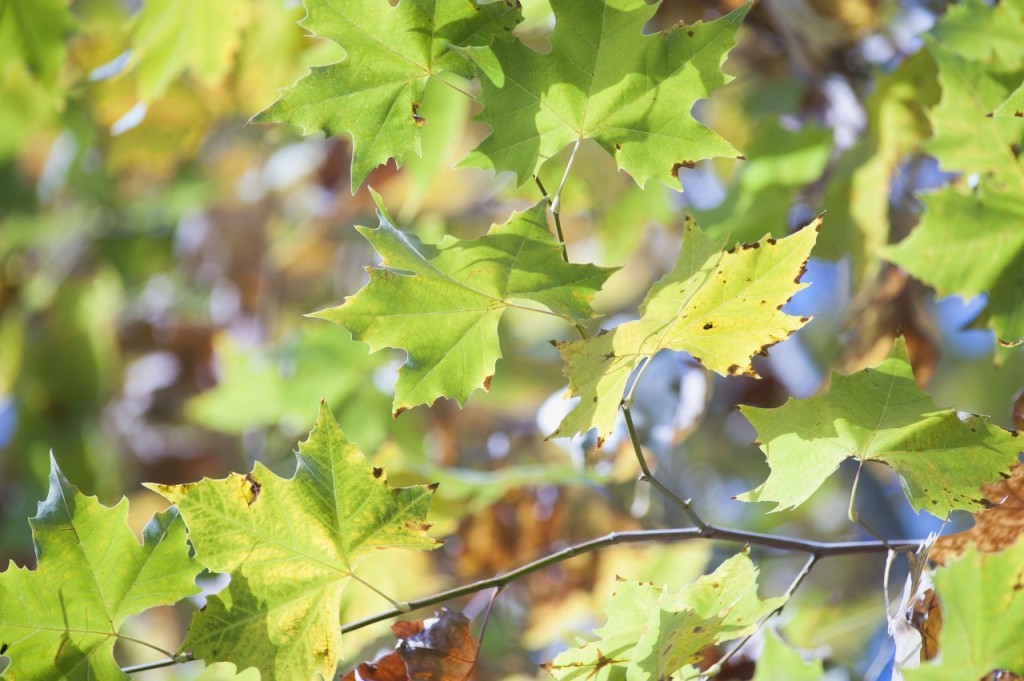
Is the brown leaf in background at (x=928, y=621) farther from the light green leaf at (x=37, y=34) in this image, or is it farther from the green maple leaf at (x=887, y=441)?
the light green leaf at (x=37, y=34)

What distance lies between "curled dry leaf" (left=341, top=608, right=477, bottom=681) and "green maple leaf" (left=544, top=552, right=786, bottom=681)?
0.23ft

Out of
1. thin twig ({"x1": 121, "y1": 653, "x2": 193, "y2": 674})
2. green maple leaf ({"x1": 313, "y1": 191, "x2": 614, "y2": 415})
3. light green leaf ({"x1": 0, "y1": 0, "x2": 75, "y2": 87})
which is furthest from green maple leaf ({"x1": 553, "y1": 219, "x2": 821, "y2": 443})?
light green leaf ({"x1": 0, "y1": 0, "x2": 75, "y2": 87})

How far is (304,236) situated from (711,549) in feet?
5.05

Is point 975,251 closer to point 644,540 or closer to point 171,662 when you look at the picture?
point 644,540

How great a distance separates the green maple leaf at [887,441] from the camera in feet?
1.88

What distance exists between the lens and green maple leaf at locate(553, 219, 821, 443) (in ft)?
1.86

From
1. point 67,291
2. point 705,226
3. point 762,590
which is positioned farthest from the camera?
point 67,291

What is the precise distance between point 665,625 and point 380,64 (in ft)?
1.30

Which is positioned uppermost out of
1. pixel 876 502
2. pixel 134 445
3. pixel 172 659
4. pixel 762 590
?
pixel 172 659

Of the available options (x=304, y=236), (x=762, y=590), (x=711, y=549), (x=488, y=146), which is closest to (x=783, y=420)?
(x=488, y=146)

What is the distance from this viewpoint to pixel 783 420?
0.60 meters

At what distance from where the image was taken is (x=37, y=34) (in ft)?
3.66

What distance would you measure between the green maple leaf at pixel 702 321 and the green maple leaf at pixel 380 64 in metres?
0.18

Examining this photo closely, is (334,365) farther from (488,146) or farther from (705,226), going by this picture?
(488,146)
